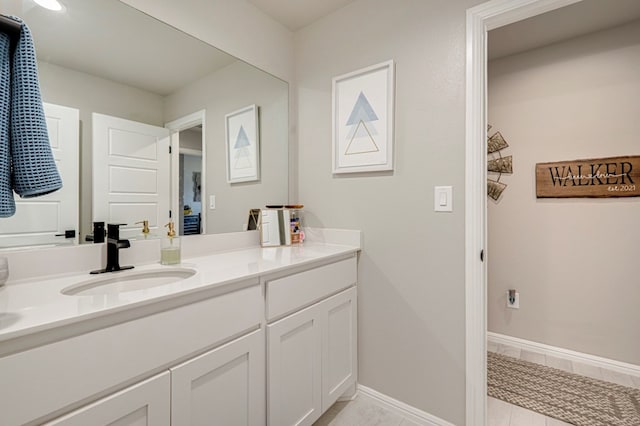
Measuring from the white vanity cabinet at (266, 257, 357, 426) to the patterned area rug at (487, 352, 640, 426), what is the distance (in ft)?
3.32

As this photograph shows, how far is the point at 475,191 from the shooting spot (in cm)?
141

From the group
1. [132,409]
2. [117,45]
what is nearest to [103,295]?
[132,409]

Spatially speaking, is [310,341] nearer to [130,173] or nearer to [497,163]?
[130,173]

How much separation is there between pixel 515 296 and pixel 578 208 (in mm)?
819

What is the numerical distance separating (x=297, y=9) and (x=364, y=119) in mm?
843

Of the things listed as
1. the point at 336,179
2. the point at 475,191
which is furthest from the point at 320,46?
the point at 475,191

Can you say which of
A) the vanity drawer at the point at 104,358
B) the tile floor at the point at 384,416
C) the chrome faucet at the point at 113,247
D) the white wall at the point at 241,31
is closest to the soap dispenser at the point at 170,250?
the chrome faucet at the point at 113,247

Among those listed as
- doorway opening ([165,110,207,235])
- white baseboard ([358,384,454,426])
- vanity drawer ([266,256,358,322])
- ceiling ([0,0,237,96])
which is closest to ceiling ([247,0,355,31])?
ceiling ([0,0,237,96])

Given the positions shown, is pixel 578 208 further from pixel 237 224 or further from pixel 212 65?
pixel 212 65

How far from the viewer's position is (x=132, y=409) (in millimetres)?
794

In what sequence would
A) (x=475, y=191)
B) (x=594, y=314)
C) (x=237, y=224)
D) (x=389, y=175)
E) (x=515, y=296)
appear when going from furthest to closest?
1. (x=515, y=296)
2. (x=594, y=314)
3. (x=237, y=224)
4. (x=389, y=175)
5. (x=475, y=191)

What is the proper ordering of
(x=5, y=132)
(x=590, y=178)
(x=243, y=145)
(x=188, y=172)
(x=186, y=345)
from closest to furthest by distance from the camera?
(x=5, y=132) < (x=186, y=345) < (x=188, y=172) < (x=243, y=145) < (x=590, y=178)

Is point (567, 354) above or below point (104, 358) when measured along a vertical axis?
below

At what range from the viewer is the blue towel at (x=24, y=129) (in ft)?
2.31
